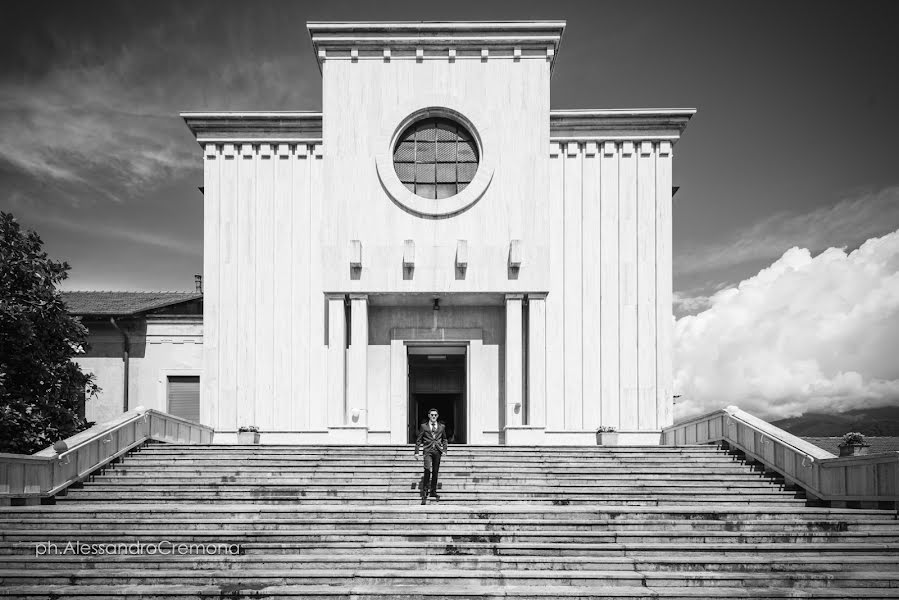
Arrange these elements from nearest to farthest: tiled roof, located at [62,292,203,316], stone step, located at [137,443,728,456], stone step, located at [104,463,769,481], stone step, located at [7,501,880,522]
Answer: stone step, located at [7,501,880,522]
stone step, located at [104,463,769,481]
stone step, located at [137,443,728,456]
tiled roof, located at [62,292,203,316]

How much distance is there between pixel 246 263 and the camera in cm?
2167

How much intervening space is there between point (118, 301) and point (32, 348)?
847 centimetres

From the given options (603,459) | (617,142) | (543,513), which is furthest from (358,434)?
(617,142)

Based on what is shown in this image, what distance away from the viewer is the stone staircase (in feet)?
32.1

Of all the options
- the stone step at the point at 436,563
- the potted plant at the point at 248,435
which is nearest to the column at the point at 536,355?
the potted plant at the point at 248,435

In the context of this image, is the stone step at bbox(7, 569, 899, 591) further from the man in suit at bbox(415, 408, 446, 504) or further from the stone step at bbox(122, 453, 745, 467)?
the stone step at bbox(122, 453, 745, 467)

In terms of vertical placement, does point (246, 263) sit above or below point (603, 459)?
A: above

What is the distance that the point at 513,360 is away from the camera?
789 inches

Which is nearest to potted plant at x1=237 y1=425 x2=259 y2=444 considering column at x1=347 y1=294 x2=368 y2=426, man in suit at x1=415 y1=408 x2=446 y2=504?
column at x1=347 y1=294 x2=368 y2=426

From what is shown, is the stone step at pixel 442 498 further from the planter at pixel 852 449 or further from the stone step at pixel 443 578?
the planter at pixel 852 449

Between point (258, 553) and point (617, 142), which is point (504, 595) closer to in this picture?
point (258, 553)

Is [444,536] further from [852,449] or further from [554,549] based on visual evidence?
[852,449]

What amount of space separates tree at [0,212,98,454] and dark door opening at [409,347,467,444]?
930 centimetres

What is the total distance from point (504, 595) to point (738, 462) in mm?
8342
